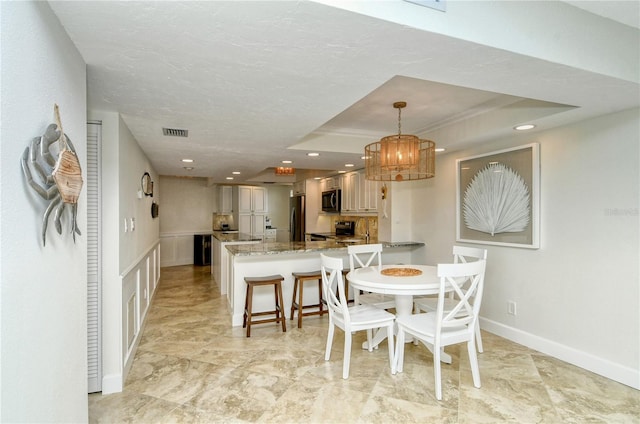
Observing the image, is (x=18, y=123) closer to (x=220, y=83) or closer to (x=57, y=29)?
(x=57, y=29)

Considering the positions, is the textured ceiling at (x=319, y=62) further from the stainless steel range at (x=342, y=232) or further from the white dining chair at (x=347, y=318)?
the stainless steel range at (x=342, y=232)

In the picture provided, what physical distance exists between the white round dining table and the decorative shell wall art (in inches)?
34.0

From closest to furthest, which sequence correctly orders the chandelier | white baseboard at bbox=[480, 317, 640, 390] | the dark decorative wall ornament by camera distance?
the dark decorative wall ornament < white baseboard at bbox=[480, 317, 640, 390] < the chandelier

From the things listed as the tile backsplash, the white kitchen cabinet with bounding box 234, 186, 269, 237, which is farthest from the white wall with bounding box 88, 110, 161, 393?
the white kitchen cabinet with bounding box 234, 186, 269, 237

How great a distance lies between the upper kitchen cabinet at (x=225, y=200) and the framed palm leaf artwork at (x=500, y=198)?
6002 millimetres

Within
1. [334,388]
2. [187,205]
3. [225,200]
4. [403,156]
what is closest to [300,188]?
[225,200]

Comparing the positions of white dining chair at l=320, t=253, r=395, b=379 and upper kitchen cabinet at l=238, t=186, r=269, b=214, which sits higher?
A: upper kitchen cabinet at l=238, t=186, r=269, b=214

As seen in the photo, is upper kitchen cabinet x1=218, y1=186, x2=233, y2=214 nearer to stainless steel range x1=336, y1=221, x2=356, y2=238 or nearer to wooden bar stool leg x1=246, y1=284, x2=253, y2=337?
stainless steel range x1=336, y1=221, x2=356, y2=238

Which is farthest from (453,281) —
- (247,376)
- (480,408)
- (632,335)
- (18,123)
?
(18,123)

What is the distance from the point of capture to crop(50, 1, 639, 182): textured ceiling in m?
1.34

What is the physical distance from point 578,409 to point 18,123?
11.0 ft

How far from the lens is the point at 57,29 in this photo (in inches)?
52.6

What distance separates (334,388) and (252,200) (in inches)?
252

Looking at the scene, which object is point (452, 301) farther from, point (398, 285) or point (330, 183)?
point (330, 183)
